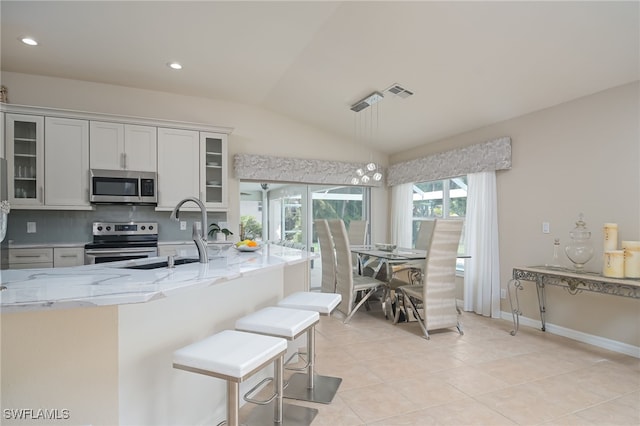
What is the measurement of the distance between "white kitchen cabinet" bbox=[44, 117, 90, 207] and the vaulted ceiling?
0.67 m

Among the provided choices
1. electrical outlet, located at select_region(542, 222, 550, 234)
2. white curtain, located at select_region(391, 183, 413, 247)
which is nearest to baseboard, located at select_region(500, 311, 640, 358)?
electrical outlet, located at select_region(542, 222, 550, 234)

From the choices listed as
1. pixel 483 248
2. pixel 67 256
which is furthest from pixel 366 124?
pixel 67 256

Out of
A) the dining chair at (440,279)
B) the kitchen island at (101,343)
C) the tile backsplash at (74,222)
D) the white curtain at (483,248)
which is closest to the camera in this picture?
the kitchen island at (101,343)

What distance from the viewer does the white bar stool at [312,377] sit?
2162 millimetres

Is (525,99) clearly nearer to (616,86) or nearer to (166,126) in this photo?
(616,86)

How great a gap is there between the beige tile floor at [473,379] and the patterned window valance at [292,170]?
250cm

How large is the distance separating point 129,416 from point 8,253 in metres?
3.38

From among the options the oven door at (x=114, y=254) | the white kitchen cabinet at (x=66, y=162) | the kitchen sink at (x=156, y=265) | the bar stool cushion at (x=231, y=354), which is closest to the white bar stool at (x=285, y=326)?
the bar stool cushion at (x=231, y=354)

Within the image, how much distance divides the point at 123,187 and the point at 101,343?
128 inches

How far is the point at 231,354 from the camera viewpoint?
1.33 metres

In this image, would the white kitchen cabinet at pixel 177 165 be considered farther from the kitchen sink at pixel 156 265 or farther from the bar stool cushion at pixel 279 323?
the bar stool cushion at pixel 279 323

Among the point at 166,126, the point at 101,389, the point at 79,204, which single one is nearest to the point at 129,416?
the point at 101,389

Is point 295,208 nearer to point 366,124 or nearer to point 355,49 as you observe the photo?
point 366,124

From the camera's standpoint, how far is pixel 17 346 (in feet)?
4.00
